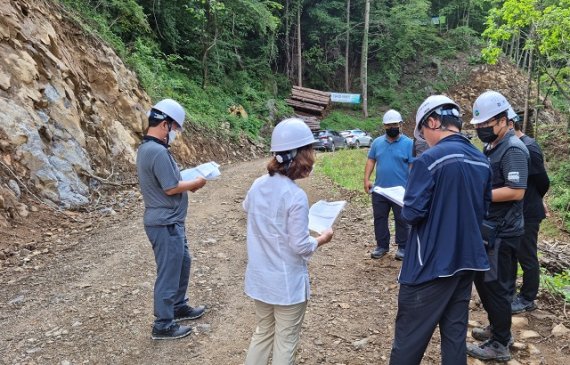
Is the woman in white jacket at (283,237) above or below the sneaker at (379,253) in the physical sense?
above

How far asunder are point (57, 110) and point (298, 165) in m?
7.36

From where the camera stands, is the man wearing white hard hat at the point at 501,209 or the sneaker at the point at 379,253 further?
the sneaker at the point at 379,253

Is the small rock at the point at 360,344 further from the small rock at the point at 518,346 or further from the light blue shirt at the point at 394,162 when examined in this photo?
the light blue shirt at the point at 394,162

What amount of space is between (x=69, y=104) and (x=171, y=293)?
6525 mm

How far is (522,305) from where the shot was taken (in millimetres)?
4355

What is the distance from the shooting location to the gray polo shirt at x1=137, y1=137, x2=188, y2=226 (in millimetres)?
3559

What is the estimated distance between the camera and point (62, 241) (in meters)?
6.36

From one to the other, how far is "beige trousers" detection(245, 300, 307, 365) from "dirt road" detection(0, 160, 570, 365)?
849 millimetres

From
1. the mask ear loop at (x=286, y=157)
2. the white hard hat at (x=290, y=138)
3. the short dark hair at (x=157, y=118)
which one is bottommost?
the mask ear loop at (x=286, y=157)

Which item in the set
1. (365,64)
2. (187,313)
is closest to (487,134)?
(187,313)

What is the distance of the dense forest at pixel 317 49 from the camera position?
13484mm

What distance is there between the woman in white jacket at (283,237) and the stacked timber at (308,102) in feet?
88.3

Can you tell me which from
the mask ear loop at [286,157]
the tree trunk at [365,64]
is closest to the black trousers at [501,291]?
the mask ear loop at [286,157]

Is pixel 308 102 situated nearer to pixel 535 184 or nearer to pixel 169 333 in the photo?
pixel 535 184
